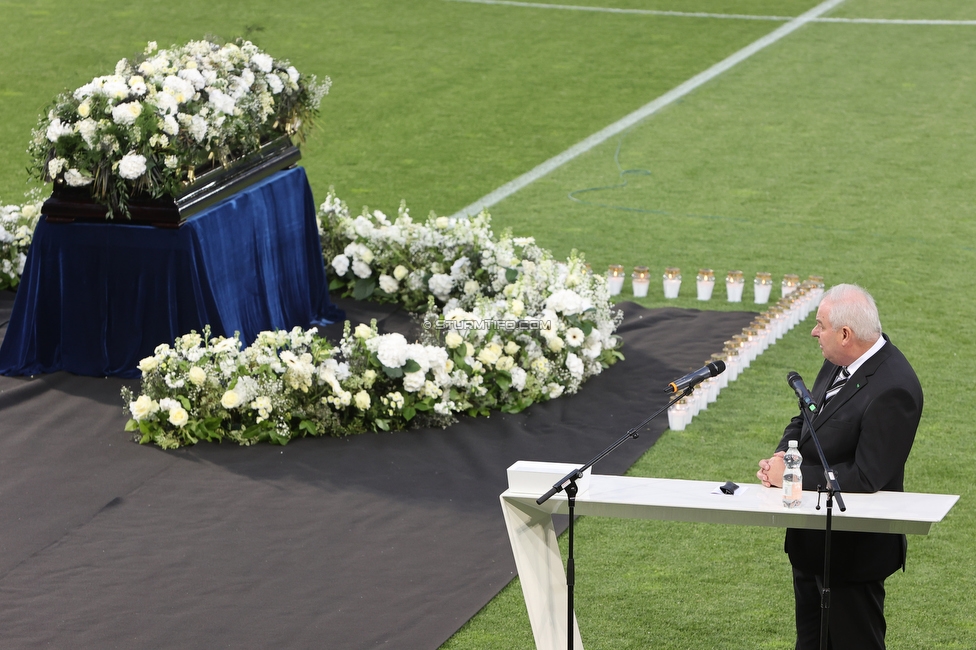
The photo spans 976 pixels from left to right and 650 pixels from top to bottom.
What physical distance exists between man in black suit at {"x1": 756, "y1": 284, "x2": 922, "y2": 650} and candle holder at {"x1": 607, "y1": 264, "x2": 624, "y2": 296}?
5.44 m

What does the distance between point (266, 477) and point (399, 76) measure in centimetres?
1148

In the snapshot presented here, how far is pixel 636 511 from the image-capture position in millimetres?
4383

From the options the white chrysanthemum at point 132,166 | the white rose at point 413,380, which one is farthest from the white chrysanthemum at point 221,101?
the white rose at point 413,380

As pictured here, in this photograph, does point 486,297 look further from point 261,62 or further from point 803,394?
point 803,394

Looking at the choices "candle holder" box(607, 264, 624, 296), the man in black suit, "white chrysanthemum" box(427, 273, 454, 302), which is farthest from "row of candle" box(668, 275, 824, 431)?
the man in black suit

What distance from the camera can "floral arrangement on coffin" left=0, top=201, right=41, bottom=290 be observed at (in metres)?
9.62

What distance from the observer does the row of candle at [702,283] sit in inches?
380

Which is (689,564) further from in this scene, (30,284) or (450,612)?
(30,284)

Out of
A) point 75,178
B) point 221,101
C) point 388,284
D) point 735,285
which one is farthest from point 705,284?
point 75,178

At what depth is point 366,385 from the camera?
7223 millimetres

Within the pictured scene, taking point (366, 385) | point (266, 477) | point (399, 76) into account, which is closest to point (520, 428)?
point (366, 385)

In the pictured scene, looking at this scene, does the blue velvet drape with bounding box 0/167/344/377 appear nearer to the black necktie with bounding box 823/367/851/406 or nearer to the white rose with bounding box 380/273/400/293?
the white rose with bounding box 380/273/400/293

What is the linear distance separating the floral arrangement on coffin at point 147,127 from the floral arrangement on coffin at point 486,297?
59.7 inches

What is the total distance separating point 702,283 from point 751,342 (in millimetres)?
1430
